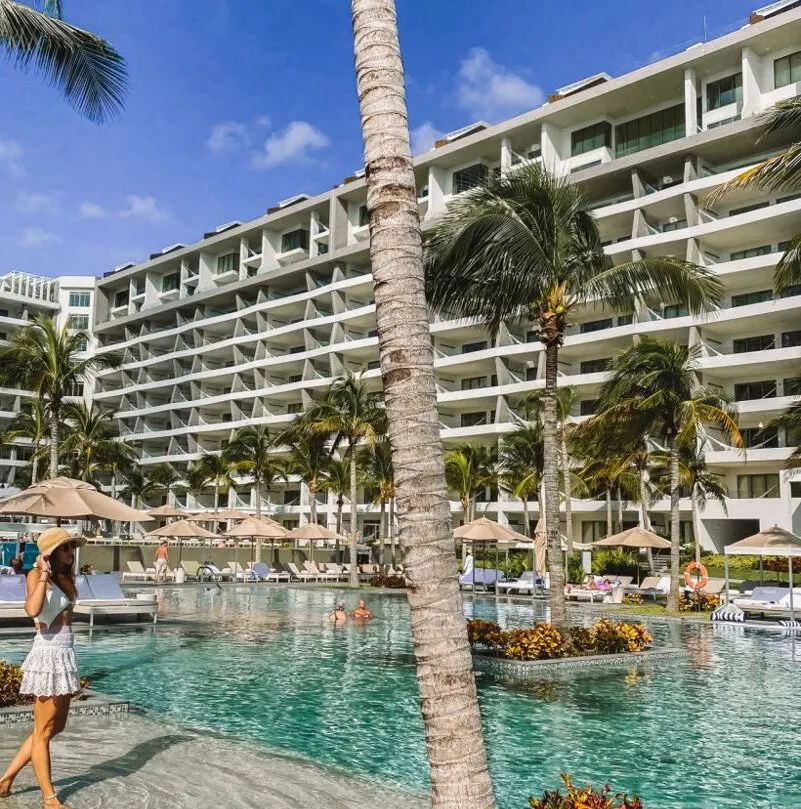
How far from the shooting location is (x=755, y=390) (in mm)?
48031

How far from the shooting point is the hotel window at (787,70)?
157ft

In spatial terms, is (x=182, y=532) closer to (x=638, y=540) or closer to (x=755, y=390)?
(x=638, y=540)

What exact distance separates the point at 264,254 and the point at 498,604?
54.7 metres

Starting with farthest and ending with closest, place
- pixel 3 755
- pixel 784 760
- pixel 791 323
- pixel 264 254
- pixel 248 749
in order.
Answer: pixel 264 254, pixel 791 323, pixel 784 760, pixel 248 749, pixel 3 755

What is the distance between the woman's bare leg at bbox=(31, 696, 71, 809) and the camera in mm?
5867

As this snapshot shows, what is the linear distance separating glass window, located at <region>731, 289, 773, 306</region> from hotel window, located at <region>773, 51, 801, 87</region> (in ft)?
36.2

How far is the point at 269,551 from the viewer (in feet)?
171

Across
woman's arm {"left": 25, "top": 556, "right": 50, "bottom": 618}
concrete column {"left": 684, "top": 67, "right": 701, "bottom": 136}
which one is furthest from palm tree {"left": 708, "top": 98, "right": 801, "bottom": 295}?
concrete column {"left": 684, "top": 67, "right": 701, "bottom": 136}

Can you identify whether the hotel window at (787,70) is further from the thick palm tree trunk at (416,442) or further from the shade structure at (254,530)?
the thick palm tree trunk at (416,442)

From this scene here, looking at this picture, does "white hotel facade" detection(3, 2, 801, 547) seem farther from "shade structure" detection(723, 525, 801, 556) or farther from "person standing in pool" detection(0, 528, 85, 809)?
"person standing in pool" detection(0, 528, 85, 809)

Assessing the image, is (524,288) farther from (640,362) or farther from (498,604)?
(498,604)

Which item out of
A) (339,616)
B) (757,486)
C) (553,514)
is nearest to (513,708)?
(553,514)

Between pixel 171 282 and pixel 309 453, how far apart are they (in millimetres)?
49959

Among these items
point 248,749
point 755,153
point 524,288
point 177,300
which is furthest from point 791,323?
point 177,300
